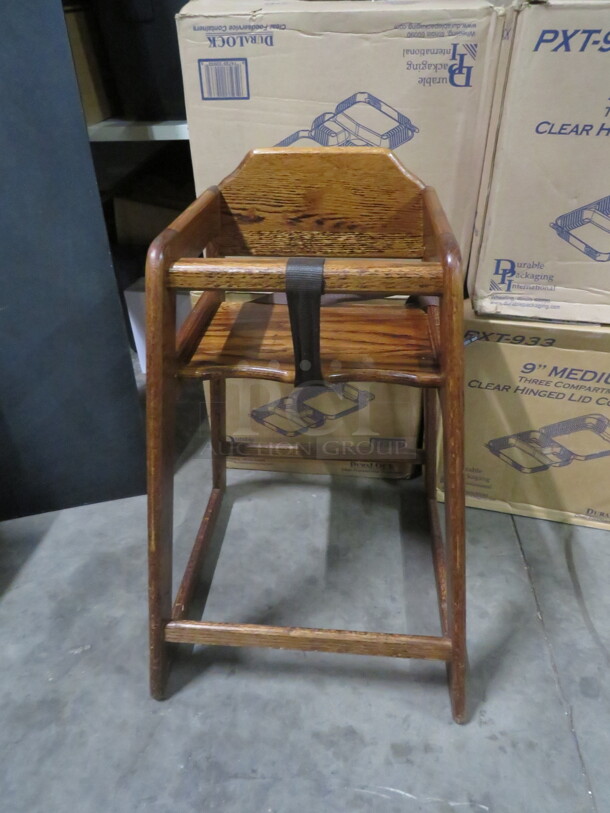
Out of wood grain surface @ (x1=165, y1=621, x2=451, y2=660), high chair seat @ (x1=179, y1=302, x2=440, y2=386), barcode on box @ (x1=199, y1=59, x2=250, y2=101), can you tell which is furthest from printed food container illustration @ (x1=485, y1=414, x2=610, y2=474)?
barcode on box @ (x1=199, y1=59, x2=250, y2=101)

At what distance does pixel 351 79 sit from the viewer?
1.01 metres

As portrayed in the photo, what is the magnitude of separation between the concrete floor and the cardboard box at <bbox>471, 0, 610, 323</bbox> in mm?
574

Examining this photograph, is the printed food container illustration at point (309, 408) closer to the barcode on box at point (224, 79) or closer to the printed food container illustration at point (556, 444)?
the printed food container illustration at point (556, 444)

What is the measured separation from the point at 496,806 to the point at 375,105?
3.95ft

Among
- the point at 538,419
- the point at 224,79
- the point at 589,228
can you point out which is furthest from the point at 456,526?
the point at 224,79

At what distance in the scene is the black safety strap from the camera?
2.34ft

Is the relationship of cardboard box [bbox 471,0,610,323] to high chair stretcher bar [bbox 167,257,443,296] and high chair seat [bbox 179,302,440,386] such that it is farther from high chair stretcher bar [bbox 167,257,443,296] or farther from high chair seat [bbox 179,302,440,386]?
high chair stretcher bar [bbox 167,257,443,296]

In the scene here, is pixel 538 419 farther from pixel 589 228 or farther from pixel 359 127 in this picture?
pixel 359 127

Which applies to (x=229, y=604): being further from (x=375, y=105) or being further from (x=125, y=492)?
(x=375, y=105)

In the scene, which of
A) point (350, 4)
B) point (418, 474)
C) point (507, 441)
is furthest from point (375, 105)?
point (418, 474)

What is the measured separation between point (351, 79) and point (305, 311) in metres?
0.54

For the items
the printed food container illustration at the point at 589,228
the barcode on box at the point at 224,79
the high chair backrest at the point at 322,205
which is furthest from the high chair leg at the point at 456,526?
the barcode on box at the point at 224,79

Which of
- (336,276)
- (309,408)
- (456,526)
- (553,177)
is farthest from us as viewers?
(309,408)

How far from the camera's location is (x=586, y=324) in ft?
3.58
